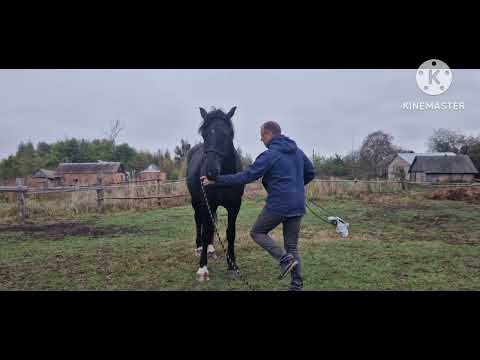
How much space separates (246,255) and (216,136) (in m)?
2.28

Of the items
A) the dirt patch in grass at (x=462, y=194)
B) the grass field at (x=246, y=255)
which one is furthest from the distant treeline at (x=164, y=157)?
the grass field at (x=246, y=255)

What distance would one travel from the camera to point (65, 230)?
7.52 meters

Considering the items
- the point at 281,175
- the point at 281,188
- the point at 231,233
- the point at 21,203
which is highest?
the point at 281,175

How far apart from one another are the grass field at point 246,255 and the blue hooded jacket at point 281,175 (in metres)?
1.17

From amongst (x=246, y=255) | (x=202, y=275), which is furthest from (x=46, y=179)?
(x=202, y=275)

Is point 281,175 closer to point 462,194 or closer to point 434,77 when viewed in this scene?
point 434,77

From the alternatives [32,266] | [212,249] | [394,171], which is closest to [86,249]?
[32,266]

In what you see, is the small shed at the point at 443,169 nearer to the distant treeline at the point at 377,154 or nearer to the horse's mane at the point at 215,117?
the distant treeline at the point at 377,154

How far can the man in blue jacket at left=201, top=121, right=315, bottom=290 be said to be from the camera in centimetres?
354

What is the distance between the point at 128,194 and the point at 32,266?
5.48m

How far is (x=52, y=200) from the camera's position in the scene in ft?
32.1

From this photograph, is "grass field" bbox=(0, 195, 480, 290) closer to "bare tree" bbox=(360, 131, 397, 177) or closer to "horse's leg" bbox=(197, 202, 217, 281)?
"horse's leg" bbox=(197, 202, 217, 281)

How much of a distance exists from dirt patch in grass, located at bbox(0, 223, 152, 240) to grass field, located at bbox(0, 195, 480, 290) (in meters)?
0.02

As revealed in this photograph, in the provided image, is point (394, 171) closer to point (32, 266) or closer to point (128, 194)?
point (128, 194)
